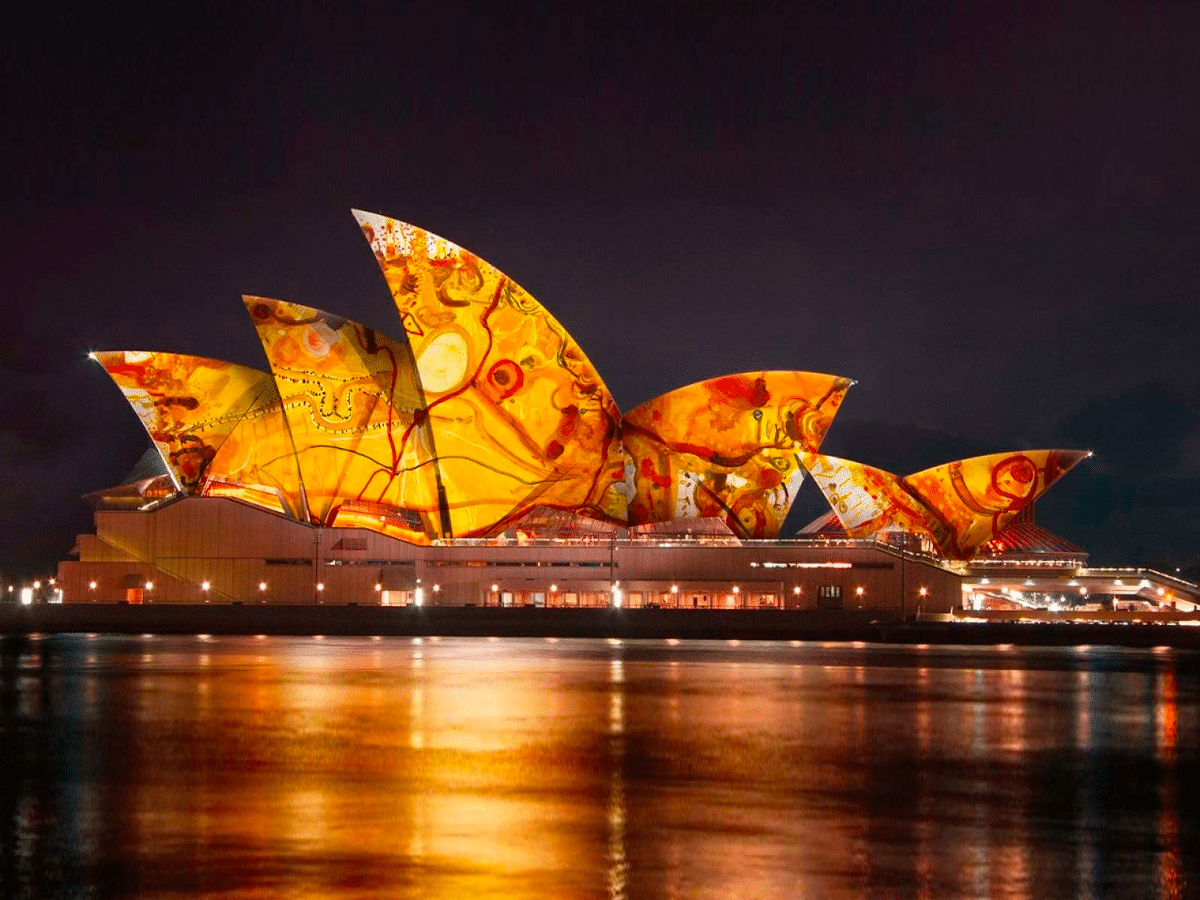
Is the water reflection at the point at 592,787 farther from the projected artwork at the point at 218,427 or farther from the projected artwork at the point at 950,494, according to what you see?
the projected artwork at the point at 950,494

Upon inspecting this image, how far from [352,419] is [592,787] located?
4766 centimetres

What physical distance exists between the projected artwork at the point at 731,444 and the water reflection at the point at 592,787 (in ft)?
107

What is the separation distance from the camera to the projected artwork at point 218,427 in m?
63.4

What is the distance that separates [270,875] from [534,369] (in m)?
48.6

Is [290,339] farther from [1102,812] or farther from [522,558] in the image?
[1102,812]

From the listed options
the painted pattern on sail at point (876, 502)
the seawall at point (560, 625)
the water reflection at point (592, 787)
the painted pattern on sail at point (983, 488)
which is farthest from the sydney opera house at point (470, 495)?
the water reflection at point (592, 787)

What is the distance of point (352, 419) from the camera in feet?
205

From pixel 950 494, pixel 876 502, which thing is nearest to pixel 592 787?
pixel 876 502

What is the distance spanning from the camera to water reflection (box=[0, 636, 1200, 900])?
12.0 meters

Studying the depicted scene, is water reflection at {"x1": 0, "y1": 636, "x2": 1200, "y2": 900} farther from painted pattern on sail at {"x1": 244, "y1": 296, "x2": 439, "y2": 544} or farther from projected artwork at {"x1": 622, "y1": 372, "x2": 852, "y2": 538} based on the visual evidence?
projected artwork at {"x1": 622, "y1": 372, "x2": 852, "y2": 538}

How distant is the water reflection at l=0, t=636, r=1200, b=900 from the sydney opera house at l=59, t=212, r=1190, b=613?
3167 centimetres

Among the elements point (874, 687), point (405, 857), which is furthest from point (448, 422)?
point (405, 857)

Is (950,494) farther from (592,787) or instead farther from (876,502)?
(592,787)

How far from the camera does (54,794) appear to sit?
50.9 feet
